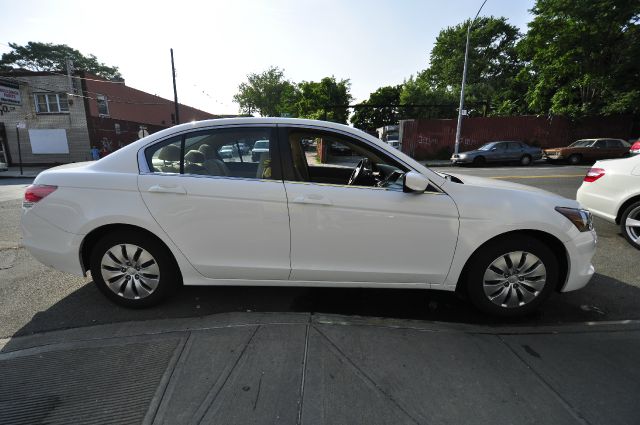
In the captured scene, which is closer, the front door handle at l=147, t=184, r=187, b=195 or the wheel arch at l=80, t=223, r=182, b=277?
the front door handle at l=147, t=184, r=187, b=195

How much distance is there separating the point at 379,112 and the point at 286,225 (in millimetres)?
56967

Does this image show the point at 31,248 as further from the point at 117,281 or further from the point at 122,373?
the point at 122,373

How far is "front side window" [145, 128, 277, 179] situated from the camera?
276cm

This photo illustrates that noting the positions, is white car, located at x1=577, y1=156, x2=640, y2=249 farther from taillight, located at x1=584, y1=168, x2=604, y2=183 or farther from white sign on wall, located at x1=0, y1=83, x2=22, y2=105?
white sign on wall, located at x1=0, y1=83, x2=22, y2=105

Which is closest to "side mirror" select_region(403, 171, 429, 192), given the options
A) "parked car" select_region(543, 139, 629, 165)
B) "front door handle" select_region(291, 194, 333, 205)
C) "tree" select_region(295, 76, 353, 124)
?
"front door handle" select_region(291, 194, 333, 205)

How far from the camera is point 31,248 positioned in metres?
2.94

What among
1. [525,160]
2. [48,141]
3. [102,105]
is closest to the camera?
[525,160]

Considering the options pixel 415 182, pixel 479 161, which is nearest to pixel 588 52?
pixel 479 161

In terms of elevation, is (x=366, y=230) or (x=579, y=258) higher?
(x=366, y=230)

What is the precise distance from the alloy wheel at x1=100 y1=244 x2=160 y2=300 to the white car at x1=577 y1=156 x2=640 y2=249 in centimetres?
582

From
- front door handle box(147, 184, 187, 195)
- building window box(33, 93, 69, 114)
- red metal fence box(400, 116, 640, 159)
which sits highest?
building window box(33, 93, 69, 114)

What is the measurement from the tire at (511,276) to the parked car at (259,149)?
6.46ft

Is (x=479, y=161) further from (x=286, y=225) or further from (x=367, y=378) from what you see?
(x=367, y=378)

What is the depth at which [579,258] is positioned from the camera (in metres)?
2.73
